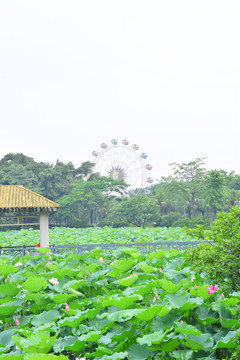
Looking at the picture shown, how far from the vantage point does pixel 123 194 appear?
128 ft

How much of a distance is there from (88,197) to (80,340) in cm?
3349

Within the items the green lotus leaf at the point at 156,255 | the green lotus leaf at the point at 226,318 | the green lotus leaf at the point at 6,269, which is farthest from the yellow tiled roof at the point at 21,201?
the green lotus leaf at the point at 226,318

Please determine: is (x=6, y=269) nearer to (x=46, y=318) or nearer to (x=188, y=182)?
→ (x=46, y=318)

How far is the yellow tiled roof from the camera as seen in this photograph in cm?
1189

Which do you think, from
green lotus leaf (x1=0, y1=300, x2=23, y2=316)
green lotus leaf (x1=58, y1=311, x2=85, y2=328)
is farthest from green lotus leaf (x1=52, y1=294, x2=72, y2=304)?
green lotus leaf (x1=58, y1=311, x2=85, y2=328)

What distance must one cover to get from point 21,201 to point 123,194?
88.5ft

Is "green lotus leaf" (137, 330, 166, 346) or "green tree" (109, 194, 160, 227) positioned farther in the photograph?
"green tree" (109, 194, 160, 227)

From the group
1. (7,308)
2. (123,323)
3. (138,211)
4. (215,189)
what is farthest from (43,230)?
(138,211)

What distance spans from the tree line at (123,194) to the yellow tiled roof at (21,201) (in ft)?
66.6

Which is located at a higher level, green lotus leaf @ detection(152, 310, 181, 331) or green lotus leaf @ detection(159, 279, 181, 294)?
green lotus leaf @ detection(159, 279, 181, 294)

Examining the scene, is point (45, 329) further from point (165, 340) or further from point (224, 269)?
point (224, 269)

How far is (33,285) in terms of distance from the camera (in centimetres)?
441

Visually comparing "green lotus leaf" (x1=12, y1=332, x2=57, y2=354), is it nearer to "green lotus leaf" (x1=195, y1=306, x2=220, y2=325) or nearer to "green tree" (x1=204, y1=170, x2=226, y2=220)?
"green lotus leaf" (x1=195, y1=306, x2=220, y2=325)

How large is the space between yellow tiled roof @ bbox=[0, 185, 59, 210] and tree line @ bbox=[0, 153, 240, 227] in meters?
20.3
